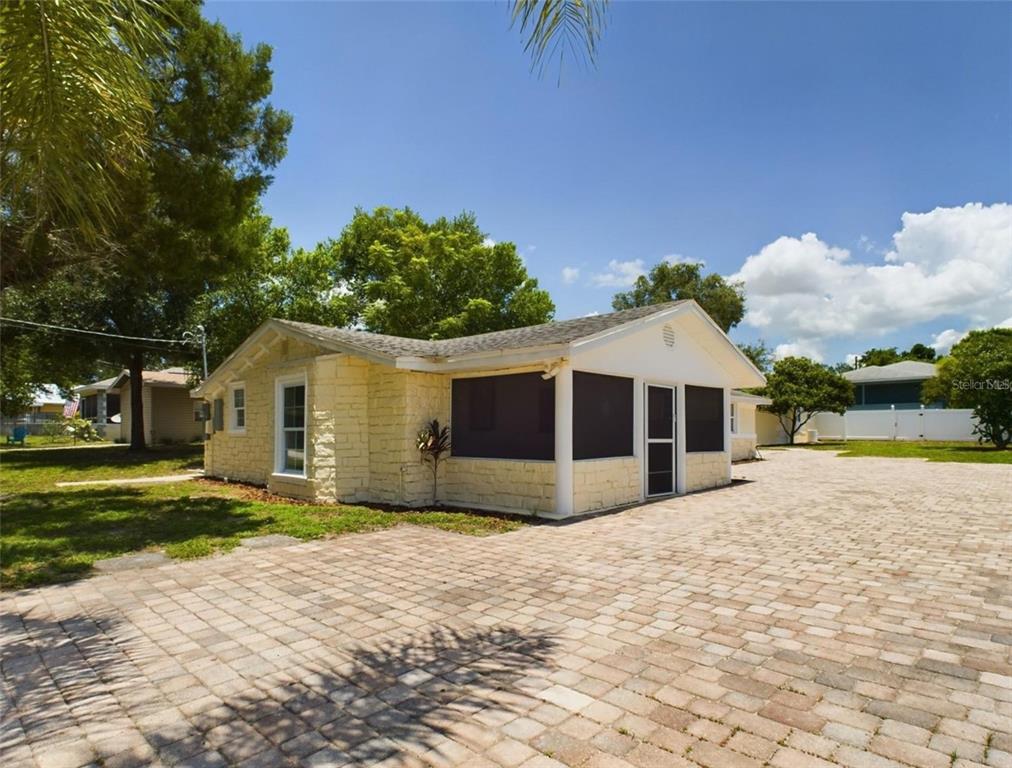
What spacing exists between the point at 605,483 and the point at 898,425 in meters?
29.8

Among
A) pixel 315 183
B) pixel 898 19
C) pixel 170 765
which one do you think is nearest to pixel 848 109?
pixel 898 19

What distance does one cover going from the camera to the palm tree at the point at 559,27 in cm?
377

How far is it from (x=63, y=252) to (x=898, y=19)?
1319 cm

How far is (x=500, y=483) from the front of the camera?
946 centimetres

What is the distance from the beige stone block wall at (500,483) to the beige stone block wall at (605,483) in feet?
1.52

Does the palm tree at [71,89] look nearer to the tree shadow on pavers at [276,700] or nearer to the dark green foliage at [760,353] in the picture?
the tree shadow on pavers at [276,700]

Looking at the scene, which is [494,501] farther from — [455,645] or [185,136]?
[185,136]

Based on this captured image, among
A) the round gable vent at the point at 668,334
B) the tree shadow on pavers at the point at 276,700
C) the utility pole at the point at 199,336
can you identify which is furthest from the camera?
the utility pole at the point at 199,336

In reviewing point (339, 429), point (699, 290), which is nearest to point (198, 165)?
point (339, 429)

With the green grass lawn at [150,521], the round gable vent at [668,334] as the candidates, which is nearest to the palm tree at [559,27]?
the green grass lawn at [150,521]

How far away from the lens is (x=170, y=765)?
247 cm

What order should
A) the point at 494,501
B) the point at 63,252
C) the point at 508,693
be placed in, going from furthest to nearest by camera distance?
the point at 494,501 < the point at 63,252 < the point at 508,693

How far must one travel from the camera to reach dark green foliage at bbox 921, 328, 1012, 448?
21188mm

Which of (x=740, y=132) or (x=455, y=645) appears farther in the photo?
(x=740, y=132)
